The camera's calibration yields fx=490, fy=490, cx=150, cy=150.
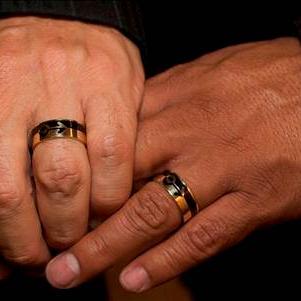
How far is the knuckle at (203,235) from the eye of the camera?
78 centimetres

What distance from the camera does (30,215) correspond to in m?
0.74

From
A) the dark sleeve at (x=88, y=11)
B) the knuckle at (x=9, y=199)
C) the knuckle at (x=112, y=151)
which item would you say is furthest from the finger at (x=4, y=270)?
the dark sleeve at (x=88, y=11)

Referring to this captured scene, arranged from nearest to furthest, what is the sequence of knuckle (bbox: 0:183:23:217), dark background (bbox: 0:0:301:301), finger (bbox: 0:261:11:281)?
knuckle (bbox: 0:183:23:217), finger (bbox: 0:261:11:281), dark background (bbox: 0:0:301:301)

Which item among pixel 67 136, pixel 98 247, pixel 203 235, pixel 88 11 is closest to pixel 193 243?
pixel 203 235

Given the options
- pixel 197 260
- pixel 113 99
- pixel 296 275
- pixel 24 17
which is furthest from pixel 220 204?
pixel 24 17

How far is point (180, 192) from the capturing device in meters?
0.76

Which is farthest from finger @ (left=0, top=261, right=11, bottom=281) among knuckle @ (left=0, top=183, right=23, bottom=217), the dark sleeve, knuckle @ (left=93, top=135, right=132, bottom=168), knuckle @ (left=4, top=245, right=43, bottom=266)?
the dark sleeve

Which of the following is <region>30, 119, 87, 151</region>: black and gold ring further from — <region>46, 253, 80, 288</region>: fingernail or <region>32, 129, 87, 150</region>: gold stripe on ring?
<region>46, 253, 80, 288</region>: fingernail

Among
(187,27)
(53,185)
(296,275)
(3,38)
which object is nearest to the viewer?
(53,185)

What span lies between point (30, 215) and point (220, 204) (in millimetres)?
297

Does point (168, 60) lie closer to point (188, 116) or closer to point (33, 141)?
point (188, 116)

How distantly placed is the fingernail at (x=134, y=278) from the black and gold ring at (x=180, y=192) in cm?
11

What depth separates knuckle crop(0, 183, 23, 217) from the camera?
0.72 metres

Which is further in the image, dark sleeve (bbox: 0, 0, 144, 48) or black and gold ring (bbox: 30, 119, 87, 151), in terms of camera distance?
dark sleeve (bbox: 0, 0, 144, 48)
